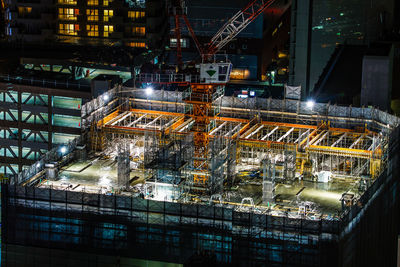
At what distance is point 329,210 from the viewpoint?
331ft

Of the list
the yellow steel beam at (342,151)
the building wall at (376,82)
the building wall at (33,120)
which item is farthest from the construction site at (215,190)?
the building wall at (33,120)

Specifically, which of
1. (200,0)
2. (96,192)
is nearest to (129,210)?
(96,192)

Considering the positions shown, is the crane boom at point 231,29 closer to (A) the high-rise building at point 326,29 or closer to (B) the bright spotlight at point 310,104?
(A) the high-rise building at point 326,29

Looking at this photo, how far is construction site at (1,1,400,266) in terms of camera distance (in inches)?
3814

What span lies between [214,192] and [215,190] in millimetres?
279

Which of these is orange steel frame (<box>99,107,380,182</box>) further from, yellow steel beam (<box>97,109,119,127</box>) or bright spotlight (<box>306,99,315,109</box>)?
bright spotlight (<box>306,99,315,109</box>)

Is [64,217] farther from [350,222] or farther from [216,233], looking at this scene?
[350,222]

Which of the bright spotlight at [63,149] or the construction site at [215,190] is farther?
the bright spotlight at [63,149]

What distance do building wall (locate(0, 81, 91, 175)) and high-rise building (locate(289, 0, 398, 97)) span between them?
39.7 metres

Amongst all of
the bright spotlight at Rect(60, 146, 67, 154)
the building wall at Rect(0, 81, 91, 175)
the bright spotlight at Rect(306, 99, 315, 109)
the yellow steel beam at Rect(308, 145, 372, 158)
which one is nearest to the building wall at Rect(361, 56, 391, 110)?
the bright spotlight at Rect(306, 99, 315, 109)

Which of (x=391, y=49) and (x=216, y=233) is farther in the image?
(x=391, y=49)

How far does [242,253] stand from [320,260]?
27.2ft

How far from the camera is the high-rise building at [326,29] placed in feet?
541

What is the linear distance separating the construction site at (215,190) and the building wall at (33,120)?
135ft
